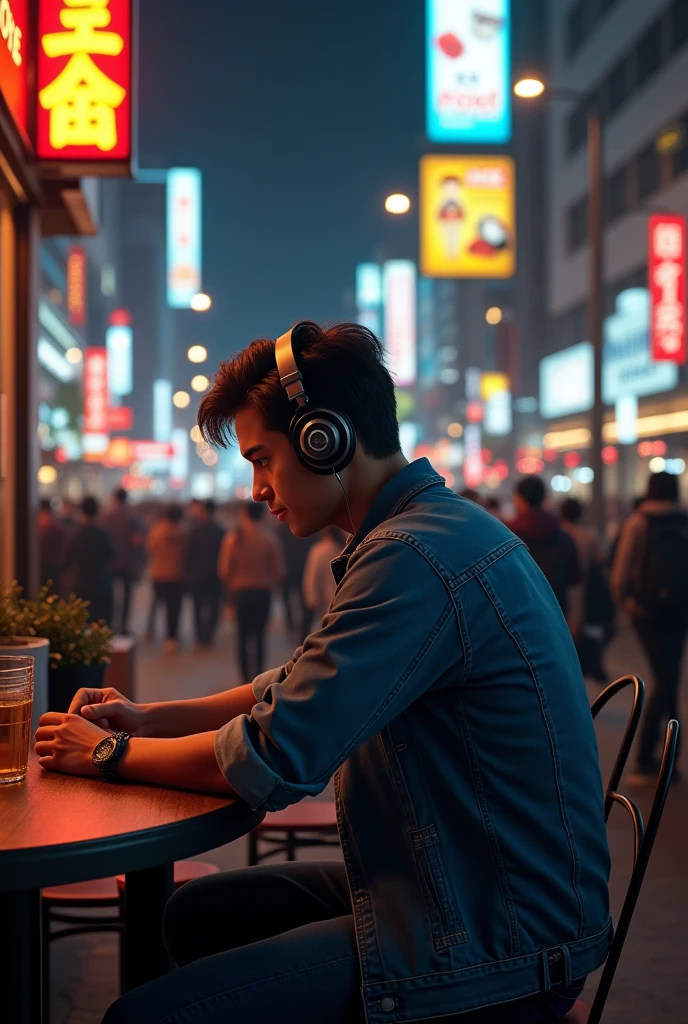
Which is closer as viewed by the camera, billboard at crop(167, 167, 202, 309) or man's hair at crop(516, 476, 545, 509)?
man's hair at crop(516, 476, 545, 509)

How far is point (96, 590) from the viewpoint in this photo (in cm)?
1246

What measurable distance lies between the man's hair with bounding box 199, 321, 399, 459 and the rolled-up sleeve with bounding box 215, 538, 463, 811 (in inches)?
15.0

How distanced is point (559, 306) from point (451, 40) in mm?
24351

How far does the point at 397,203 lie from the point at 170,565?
8164mm

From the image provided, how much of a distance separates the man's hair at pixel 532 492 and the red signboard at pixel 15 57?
467 centimetres

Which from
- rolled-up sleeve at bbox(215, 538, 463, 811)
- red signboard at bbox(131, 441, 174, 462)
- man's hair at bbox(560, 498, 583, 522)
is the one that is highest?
red signboard at bbox(131, 441, 174, 462)

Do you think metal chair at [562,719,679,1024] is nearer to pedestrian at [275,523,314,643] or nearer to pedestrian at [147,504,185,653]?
pedestrian at [275,523,314,643]

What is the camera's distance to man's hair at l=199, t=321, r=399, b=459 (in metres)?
2.24

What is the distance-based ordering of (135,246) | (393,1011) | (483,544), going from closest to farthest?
(393,1011)
(483,544)
(135,246)

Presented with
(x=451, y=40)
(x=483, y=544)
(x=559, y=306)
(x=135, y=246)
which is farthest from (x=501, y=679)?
(x=135, y=246)

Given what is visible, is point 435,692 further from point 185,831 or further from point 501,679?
point 185,831

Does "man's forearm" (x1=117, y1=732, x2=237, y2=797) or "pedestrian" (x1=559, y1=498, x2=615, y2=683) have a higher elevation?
"man's forearm" (x1=117, y1=732, x2=237, y2=797)

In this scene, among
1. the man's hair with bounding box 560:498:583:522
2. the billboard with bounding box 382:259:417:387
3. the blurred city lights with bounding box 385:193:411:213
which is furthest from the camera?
the billboard with bounding box 382:259:417:387

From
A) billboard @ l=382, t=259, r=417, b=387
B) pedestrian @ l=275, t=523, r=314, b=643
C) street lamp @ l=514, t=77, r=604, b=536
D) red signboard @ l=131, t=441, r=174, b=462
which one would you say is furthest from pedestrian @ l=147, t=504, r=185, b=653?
red signboard @ l=131, t=441, r=174, b=462
